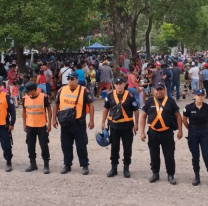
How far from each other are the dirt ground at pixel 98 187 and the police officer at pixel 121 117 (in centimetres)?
44

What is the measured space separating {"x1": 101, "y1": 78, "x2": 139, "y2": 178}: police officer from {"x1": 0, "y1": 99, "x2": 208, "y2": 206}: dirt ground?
442mm

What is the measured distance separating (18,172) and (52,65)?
46.9ft

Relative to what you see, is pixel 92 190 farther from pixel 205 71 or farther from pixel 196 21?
pixel 196 21

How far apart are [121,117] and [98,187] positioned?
117cm

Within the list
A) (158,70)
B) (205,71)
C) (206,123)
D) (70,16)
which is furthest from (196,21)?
(206,123)

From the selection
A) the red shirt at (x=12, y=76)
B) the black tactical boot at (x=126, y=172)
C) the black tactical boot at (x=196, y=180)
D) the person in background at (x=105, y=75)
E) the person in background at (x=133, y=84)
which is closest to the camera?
the black tactical boot at (x=196, y=180)

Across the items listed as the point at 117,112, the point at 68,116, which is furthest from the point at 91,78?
the point at 117,112

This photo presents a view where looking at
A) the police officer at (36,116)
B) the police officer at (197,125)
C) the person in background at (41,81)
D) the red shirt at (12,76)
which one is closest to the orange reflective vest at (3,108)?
the police officer at (36,116)

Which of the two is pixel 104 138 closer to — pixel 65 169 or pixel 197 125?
pixel 65 169

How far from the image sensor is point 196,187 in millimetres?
6906

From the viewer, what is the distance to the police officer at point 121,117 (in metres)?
7.35

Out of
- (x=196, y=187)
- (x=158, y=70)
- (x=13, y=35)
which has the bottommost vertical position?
(x=196, y=187)

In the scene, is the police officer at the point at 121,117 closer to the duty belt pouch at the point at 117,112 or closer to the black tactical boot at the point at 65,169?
the duty belt pouch at the point at 117,112

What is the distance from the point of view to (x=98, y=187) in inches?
276
